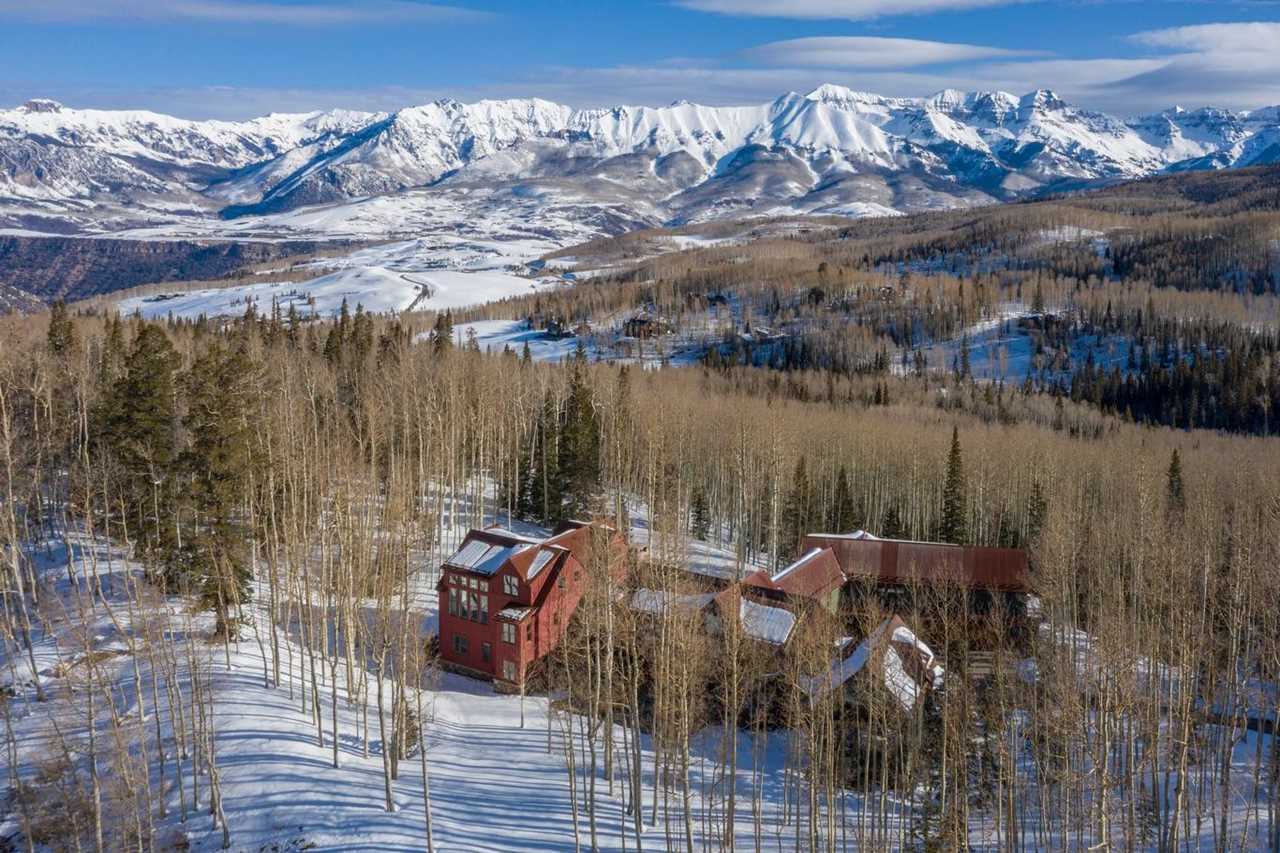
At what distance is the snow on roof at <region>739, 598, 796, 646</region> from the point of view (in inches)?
1455

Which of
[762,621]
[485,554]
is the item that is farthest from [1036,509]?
[485,554]

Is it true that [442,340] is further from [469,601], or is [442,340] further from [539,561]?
[539,561]

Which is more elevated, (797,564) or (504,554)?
(504,554)

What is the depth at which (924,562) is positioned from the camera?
48.4 m

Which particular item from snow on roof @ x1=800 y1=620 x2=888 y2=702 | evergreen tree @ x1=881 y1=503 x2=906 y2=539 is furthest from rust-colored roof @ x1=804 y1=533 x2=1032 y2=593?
evergreen tree @ x1=881 y1=503 x2=906 y2=539

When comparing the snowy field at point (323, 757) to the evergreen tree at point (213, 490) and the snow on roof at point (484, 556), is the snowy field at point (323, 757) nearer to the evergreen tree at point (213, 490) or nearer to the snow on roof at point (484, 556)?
the evergreen tree at point (213, 490)

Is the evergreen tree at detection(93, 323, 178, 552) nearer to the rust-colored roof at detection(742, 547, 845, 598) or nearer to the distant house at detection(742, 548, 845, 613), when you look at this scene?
the distant house at detection(742, 548, 845, 613)

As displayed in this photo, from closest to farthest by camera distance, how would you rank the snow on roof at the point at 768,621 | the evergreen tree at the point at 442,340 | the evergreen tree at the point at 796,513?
the snow on roof at the point at 768,621
the evergreen tree at the point at 796,513
the evergreen tree at the point at 442,340

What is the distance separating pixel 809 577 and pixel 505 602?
1523 centimetres

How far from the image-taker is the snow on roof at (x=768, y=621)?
3697 centimetres

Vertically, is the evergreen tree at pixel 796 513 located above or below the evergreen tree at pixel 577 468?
below

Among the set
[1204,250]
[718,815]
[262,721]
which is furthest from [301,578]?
[1204,250]

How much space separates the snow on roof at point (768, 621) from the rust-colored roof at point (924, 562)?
7.30 metres

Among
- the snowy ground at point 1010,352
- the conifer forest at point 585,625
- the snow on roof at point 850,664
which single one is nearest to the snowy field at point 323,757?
the conifer forest at point 585,625
